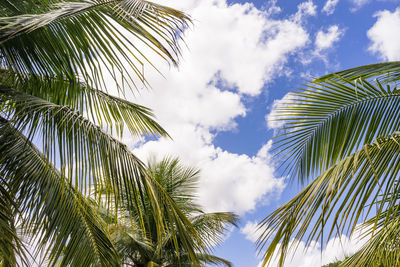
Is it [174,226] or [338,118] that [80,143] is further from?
[174,226]

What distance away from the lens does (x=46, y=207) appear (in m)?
4.06

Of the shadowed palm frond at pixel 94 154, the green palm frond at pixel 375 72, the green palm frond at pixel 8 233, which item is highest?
the green palm frond at pixel 375 72

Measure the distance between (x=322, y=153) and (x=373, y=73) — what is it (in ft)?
2.49

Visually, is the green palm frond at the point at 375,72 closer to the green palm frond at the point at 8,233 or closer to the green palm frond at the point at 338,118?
the green palm frond at the point at 338,118

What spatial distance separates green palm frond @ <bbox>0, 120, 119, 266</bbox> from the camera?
404cm

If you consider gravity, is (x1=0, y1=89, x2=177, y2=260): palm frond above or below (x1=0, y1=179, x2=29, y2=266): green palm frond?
above

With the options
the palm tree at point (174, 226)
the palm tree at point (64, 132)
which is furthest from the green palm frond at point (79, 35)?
the palm tree at point (174, 226)

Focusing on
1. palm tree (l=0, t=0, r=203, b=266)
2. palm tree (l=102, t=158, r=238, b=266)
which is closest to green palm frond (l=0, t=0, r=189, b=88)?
palm tree (l=0, t=0, r=203, b=266)

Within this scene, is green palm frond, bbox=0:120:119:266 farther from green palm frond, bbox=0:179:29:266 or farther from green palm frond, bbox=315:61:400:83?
green palm frond, bbox=315:61:400:83

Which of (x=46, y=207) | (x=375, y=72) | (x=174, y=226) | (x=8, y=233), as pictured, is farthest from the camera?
(x=174, y=226)

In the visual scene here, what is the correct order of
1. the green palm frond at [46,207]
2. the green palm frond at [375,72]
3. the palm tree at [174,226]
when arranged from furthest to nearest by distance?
the palm tree at [174,226], the green palm frond at [46,207], the green palm frond at [375,72]

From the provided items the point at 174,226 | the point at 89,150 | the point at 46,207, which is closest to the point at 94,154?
the point at 89,150

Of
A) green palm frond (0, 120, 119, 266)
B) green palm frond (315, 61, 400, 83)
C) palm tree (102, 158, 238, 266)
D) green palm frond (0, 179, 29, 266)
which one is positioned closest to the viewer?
green palm frond (315, 61, 400, 83)

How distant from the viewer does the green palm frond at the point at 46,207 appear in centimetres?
404
